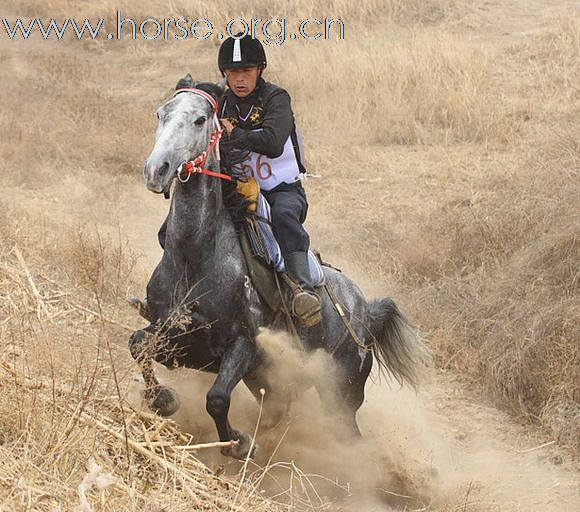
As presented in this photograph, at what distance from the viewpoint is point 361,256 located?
1112 cm

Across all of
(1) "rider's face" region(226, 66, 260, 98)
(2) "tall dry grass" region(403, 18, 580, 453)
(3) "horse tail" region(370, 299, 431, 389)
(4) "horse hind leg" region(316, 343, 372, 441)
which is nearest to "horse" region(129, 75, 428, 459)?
(1) "rider's face" region(226, 66, 260, 98)

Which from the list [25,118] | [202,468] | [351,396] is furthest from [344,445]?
[25,118]

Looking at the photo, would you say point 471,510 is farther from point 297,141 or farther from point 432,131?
point 432,131

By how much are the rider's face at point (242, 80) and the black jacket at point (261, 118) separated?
0.05 meters

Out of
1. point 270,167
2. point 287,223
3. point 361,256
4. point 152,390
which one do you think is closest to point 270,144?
point 270,167

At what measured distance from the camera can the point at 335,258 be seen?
1122cm

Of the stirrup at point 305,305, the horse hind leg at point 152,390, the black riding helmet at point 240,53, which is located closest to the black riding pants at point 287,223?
the stirrup at point 305,305

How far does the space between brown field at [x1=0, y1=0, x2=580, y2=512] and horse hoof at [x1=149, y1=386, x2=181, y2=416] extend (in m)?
0.15

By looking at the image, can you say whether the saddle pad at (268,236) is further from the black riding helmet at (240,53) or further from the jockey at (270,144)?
the black riding helmet at (240,53)

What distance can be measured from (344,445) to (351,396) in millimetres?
360

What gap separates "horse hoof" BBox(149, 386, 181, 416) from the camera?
5680 millimetres

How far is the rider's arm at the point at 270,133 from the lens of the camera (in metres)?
5.88

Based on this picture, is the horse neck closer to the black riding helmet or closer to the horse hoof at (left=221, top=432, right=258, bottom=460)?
the black riding helmet

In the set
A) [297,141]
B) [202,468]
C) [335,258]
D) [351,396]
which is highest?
[297,141]
